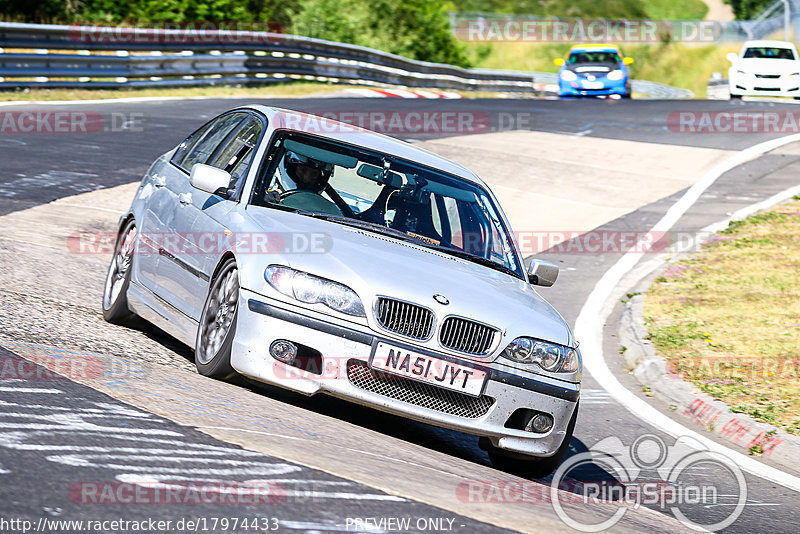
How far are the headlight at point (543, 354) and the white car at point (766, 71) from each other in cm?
2640

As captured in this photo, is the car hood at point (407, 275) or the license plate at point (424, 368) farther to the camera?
the car hood at point (407, 275)

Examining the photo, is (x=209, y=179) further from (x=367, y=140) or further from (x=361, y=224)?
(x=367, y=140)

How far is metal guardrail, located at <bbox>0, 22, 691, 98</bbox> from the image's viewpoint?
69.6ft

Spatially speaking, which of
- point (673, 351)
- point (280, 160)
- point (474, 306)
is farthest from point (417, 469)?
point (673, 351)

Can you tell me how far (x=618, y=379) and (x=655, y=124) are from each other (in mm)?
15335

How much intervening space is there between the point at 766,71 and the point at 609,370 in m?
23.8

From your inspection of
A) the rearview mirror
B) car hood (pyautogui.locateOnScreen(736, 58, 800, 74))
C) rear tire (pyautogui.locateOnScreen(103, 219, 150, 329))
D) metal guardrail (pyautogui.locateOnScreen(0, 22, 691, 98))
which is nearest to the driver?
the rearview mirror

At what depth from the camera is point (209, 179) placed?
6.46m

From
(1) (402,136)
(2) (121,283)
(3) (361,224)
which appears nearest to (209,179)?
(3) (361,224)

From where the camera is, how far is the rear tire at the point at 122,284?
24.5 feet

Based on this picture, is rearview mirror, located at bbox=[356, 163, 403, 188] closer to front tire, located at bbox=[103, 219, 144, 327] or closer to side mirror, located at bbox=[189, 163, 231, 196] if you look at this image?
side mirror, located at bbox=[189, 163, 231, 196]

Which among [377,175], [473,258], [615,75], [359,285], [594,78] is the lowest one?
[594,78]

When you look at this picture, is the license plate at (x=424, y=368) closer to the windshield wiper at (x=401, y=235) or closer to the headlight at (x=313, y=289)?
the headlight at (x=313, y=289)

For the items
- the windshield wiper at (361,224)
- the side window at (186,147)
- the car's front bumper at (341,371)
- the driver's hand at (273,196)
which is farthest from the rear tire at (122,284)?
the car's front bumper at (341,371)
